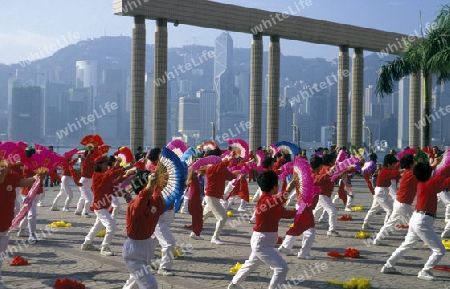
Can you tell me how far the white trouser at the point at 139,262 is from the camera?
21.3ft

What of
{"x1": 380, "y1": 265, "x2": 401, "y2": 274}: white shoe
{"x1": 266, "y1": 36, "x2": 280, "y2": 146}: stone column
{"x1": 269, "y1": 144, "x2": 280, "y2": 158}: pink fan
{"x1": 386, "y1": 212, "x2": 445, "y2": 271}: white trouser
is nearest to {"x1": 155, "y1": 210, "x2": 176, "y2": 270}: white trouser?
{"x1": 380, "y1": 265, "x2": 401, "y2": 274}: white shoe

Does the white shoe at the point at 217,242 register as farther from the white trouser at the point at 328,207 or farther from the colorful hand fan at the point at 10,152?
the colorful hand fan at the point at 10,152

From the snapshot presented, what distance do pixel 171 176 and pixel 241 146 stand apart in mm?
7603

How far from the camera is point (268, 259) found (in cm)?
723

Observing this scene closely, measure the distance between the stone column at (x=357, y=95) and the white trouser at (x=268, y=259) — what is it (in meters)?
29.7

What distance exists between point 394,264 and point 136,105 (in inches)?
781

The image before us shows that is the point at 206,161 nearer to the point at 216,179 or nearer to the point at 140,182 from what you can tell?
the point at 216,179

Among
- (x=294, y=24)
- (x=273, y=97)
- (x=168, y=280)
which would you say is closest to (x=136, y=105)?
(x=273, y=97)

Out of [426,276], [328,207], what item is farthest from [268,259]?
[328,207]

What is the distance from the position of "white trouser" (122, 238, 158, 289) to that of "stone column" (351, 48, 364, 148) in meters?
30.6

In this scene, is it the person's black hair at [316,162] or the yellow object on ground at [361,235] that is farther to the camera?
the yellow object on ground at [361,235]

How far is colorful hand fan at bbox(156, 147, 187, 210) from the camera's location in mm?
7016

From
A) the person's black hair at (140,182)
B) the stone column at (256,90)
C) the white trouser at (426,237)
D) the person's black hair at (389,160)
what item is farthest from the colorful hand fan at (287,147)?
the stone column at (256,90)

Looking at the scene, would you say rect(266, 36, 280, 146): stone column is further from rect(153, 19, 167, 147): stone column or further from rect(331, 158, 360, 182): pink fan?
rect(331, 158, 360, 182): pink fan
